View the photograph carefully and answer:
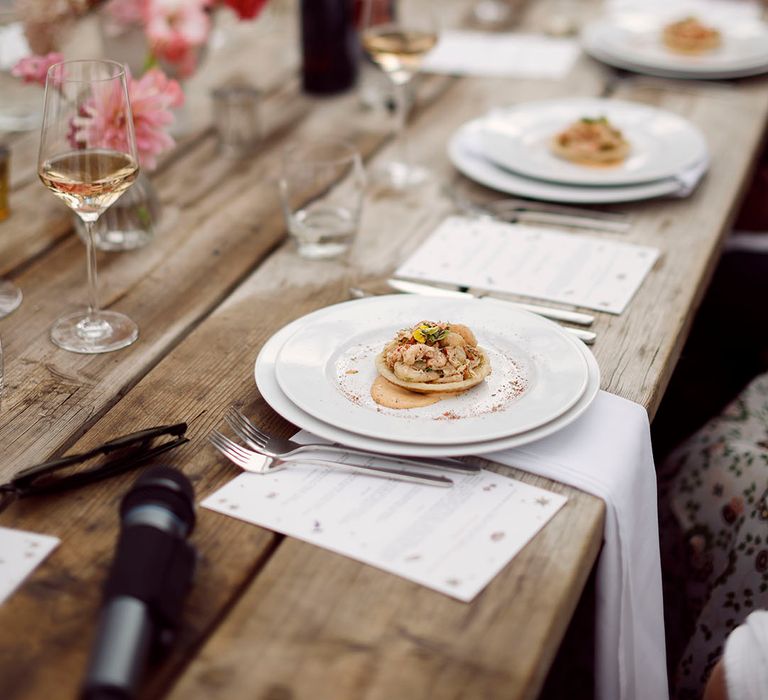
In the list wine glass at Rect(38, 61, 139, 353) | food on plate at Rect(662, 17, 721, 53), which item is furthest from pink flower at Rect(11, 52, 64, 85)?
food on plate at Rect(662, 17, 721, 53)

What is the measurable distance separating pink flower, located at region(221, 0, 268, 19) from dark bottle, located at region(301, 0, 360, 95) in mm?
187

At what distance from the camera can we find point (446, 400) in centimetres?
103

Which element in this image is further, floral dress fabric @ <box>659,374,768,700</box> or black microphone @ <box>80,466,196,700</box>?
floral dress fabric @ <box>659,374,768,700</box>

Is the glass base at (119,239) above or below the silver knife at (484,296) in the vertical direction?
below

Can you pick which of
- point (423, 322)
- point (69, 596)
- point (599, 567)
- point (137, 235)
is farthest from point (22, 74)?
point (599, 567)

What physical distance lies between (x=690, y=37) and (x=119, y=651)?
1.96 meters

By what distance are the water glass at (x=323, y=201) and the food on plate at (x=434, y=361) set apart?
394 millimetres

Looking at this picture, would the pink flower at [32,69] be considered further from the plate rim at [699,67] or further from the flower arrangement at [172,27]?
the plate rim at [699,67]

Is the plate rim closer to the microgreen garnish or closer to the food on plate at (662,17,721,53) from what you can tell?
the food on plate at (662,17,721,53)

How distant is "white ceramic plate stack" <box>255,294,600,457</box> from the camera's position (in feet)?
3.12

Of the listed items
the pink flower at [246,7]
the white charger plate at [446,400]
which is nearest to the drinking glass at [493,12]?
the pink flower at [246,7]

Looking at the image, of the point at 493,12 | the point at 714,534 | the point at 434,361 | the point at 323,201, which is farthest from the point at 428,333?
the point at 493,12

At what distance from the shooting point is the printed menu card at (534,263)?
1.32m

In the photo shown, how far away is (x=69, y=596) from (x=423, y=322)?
0.46 m
